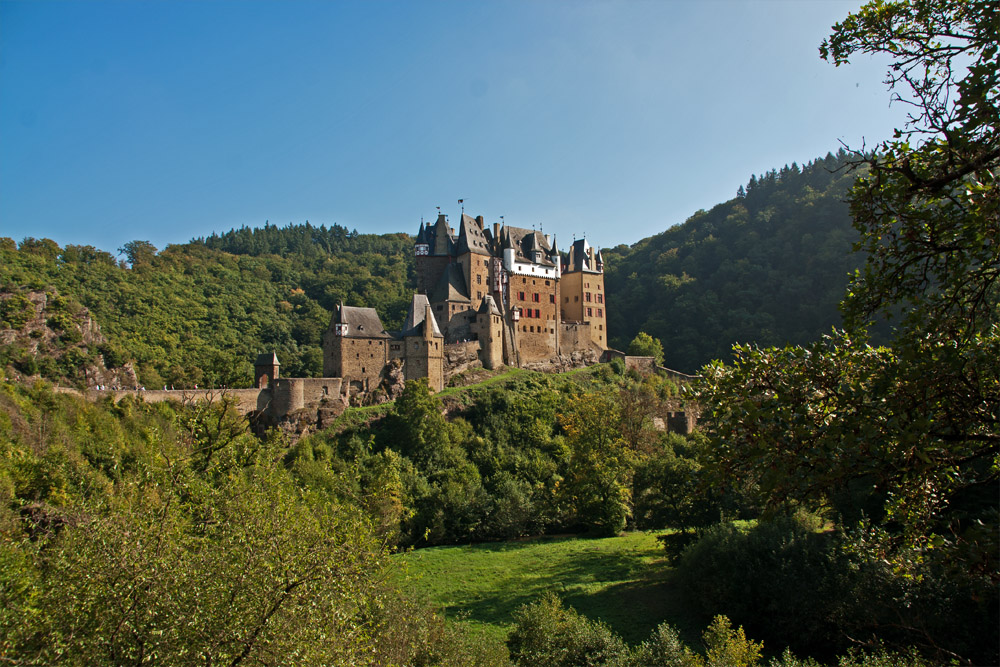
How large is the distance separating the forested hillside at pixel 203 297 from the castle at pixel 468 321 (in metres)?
7.00

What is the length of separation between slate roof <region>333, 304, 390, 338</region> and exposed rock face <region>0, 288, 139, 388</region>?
17177 mm

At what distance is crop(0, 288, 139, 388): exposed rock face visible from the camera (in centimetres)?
4216

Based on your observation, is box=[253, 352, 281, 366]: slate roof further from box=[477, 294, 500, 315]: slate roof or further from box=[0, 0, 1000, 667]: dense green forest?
box=[477, 294, 500, 315]: slate roof

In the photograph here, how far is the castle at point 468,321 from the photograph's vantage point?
39.7 meters

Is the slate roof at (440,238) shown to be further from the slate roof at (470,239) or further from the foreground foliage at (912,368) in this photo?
the foreground foliage at (912,368)

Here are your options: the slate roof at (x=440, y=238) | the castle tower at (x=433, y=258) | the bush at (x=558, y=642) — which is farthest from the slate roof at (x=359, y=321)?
the bush at (x=558, y=642)

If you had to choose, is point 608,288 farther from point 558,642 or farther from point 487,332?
point 558,642

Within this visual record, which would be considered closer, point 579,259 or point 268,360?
point 268,360

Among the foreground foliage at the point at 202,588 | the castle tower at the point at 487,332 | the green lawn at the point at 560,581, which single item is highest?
the castle tower at the point at 487,332

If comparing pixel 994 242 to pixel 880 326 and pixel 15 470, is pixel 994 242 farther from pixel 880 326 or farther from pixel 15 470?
pixel 880 326

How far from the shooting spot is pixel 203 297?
72.4 m

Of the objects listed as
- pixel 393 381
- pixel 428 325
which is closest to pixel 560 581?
pixel 393 381

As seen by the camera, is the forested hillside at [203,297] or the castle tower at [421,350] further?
the forested hillside at [203,297]

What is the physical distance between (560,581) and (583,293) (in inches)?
1403
